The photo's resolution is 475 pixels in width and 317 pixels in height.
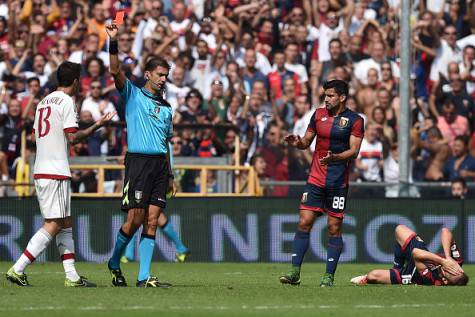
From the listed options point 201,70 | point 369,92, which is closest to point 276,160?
point 369,92

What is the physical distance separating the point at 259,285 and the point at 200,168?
7.55 meters

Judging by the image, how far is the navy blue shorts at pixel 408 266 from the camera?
13.8 metres

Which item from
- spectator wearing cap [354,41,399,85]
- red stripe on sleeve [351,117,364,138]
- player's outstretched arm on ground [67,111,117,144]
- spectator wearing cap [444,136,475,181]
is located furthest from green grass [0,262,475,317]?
spectator wearing cap [354,41,399,85]

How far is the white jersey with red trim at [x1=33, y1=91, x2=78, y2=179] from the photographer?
12.6m

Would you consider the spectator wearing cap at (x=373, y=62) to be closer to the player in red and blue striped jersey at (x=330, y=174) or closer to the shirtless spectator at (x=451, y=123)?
the shirtless spectator at (x=451, y=123)

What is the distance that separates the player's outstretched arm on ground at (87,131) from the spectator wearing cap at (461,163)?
1116 centimetres

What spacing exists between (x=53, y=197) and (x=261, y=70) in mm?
12231

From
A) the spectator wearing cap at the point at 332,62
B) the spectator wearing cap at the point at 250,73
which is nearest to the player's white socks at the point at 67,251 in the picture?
the spectator wearing cap at the point at 250,73

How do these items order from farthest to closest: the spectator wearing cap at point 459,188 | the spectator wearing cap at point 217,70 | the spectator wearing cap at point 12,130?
the spectator wearing cap at point 217,70
the spectator wearing cap at point 12,130
the spectator wearing cap at point 459,188

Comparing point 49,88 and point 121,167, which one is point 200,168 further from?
point 49,88

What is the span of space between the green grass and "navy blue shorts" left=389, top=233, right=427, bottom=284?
0.51 m

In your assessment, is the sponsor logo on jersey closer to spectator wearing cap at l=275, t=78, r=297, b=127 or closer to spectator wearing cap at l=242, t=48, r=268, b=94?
spectator wearing cap at l=275, t=78, r=297, b=127

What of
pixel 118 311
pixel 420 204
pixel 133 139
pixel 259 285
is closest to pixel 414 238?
pixel 259 285

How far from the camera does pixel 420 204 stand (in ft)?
66.7
